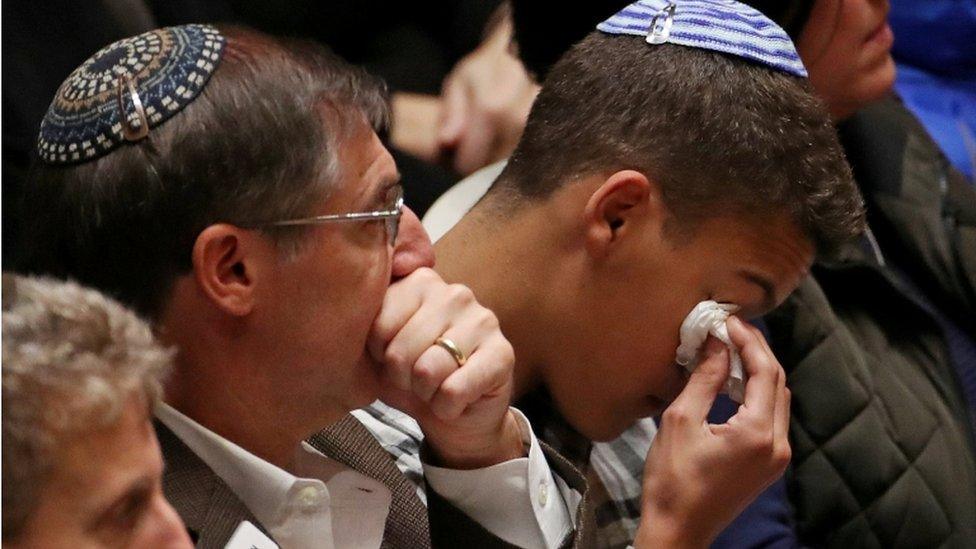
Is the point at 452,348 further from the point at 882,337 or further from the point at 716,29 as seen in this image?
the point at 882,337

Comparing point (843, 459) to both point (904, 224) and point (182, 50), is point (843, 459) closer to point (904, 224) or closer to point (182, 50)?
point (904, 224)

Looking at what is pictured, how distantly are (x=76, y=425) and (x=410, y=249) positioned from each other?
0.56 m

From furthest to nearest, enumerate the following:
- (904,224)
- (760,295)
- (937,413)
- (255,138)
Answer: (904,224) < (937,413) < (760,295) < (255,138)

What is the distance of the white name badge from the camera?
4.04 feet

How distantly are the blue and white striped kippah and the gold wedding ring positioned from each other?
0.51 metres

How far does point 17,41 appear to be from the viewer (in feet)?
6.75

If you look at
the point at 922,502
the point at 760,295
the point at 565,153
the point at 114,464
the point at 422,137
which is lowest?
the point at 922,502

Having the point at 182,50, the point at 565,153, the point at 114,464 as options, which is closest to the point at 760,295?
the point at 565,153

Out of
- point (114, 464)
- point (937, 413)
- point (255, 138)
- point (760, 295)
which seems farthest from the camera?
point (937, 413)

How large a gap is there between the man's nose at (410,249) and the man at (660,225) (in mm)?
235

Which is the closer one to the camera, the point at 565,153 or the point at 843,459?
the point at 565,153

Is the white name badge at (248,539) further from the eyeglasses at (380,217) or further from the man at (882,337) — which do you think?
the man at (882,337)

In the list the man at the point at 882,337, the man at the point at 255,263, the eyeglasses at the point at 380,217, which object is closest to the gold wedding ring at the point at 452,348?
the man at the point at 255,263

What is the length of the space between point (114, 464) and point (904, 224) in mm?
1811
